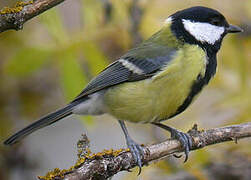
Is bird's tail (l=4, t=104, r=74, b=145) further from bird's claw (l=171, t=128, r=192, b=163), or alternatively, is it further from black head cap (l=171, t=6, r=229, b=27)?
black head cap (l=171, t=6, r=229, b=27)

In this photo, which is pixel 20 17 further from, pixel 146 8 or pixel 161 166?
pixel 161 166

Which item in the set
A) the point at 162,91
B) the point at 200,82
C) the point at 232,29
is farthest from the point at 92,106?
the point at 232,29

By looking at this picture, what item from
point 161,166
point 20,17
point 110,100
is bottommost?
point 161,166

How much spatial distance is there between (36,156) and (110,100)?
704mm

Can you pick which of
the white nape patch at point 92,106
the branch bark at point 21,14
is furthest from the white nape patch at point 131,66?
the branch bark at point 21,14

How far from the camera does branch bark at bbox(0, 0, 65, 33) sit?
120cm

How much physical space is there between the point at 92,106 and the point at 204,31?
0.51 meters

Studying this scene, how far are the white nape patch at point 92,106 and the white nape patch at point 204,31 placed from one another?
0.41m

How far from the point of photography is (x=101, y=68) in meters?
1.70

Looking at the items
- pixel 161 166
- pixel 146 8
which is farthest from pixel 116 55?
pixel 161 166

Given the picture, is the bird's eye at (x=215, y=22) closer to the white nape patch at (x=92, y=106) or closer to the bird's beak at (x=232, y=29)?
the bird's beak at (x=232, y=29)

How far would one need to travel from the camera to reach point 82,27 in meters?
1.92

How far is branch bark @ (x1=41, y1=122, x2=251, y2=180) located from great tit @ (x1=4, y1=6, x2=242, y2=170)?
57mm

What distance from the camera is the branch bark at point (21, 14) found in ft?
3.94
